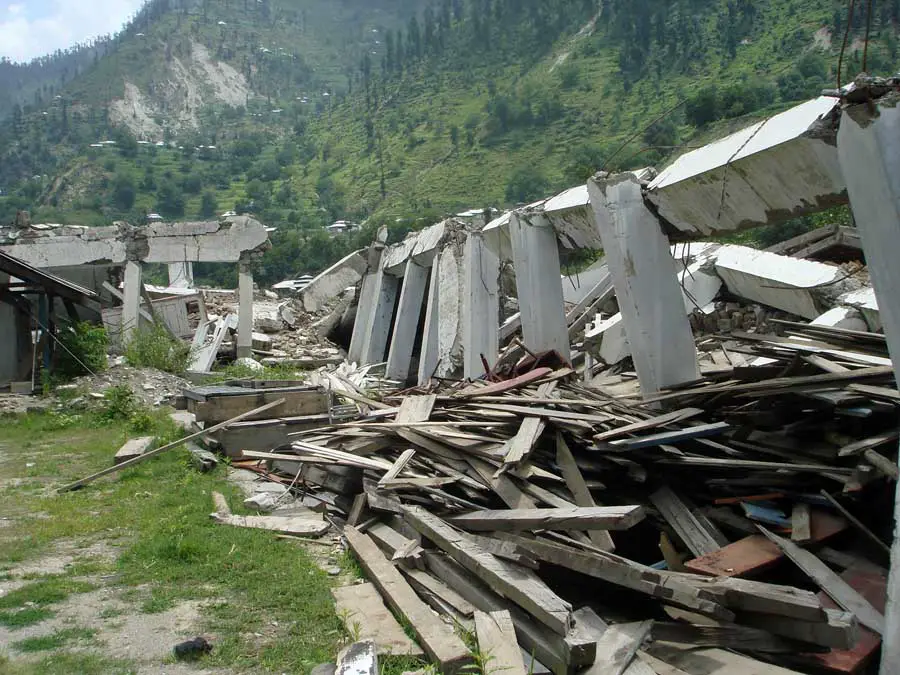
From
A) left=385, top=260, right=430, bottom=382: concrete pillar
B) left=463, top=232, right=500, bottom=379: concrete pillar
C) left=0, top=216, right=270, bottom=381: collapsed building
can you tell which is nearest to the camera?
left=463, top=232, right=500, bottom=379: concrete pillar

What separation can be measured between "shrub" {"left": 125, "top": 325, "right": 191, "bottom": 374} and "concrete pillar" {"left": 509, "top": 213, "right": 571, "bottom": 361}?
350 inches

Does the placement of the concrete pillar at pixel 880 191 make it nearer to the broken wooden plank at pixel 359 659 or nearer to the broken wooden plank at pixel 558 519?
the broken wooden plank at pixel 558 519

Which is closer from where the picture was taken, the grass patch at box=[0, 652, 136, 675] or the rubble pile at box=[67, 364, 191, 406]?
the grass patch at box=[0, 652, 136, 675]

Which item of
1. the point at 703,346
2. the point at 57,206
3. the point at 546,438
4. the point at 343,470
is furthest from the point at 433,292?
the point at 57,206

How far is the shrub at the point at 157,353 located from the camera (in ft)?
49.5

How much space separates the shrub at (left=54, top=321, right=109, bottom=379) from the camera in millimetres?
13922

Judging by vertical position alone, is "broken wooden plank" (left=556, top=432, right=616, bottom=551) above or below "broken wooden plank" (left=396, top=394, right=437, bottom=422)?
below

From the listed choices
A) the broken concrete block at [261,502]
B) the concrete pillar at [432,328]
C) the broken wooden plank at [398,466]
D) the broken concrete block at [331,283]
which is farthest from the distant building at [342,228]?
the broken wooden plank at [398,466]

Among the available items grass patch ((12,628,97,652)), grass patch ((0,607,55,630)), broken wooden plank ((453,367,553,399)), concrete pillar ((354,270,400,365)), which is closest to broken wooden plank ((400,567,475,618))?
grass patch ((12,628,97,652))

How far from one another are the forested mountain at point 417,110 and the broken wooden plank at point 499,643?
74.4 ft

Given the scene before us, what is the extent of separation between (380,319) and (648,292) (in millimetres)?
9472

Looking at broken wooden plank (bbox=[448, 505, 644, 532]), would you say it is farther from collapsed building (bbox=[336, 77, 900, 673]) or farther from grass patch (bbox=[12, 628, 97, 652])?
grass patch (bbox=[12, 628, 97, 652])

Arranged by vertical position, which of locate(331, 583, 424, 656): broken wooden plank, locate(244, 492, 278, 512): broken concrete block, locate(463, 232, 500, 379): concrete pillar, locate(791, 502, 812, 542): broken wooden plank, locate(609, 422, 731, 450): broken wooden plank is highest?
locate(463, 232, 500, 379): concrete pillar

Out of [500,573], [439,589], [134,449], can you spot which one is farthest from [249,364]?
[500,573]
